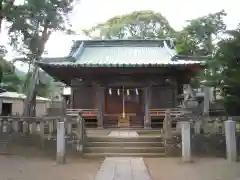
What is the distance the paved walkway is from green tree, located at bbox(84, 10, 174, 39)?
92.6 feet

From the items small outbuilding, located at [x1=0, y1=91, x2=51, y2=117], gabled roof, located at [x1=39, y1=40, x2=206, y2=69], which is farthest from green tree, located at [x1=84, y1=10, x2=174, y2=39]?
gabled roof, located at [x1=39, y1=40, x2=206, y2=69]

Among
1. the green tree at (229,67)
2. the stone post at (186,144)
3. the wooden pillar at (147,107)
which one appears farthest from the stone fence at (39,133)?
the wooden pillar at (147,107)

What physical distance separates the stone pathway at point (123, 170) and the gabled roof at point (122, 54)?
7.25 metres

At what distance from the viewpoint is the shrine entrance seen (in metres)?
17.4

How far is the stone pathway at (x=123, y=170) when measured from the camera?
699 centimetres

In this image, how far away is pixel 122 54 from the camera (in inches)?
793

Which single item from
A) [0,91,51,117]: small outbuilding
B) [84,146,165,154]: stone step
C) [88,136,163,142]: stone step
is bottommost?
[84,146,165,154]: stone step

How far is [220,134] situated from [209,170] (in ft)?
9.25

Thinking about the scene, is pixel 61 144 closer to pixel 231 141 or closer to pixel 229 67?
pixel 231 141

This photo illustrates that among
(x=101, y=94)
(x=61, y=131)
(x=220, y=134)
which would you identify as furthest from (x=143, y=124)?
(x=61, y=131)

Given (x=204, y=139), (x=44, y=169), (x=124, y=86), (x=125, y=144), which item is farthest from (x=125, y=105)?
(x=44, y=169)

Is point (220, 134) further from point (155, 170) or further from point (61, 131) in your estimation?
point (61, 131)

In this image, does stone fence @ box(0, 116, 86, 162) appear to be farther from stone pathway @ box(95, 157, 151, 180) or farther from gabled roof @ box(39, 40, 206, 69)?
gabled roof @ box(39, 40, 206, 69)

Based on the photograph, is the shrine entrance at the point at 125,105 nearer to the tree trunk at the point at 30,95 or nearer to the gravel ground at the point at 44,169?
the tree trunk at the point at 30,95
